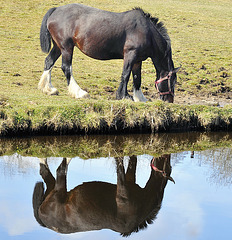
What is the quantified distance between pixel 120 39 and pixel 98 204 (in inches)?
234

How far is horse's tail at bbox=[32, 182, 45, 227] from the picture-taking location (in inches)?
252

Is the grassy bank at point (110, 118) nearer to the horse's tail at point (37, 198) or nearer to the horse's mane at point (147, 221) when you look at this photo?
the horse's tail at point (37, 198)

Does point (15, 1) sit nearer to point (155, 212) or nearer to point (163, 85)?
point (163, 85)

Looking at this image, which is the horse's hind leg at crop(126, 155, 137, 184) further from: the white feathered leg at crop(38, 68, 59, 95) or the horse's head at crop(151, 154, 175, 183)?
the white feathered leg at crop(38, 68, 59, 95)

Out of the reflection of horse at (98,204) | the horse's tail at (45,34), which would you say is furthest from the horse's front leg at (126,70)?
the reflection of horse at (98,204)

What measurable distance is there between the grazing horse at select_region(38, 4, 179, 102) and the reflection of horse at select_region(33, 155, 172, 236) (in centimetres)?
407

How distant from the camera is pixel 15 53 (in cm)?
1970

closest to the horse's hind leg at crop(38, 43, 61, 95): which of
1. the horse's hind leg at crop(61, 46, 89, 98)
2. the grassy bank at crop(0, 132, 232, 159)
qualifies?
the horse's hind leg at crop(61, 46, 89, 98)

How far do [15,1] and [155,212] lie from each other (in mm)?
A: 27343

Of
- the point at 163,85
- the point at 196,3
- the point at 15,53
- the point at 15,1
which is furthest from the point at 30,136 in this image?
the point at 196,3

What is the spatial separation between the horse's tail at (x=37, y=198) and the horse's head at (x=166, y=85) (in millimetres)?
5306

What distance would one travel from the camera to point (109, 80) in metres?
Result: 16.4

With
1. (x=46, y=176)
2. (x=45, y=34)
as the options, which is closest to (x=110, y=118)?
(x=46, y=176)

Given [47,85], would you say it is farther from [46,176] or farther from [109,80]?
[46,176]
